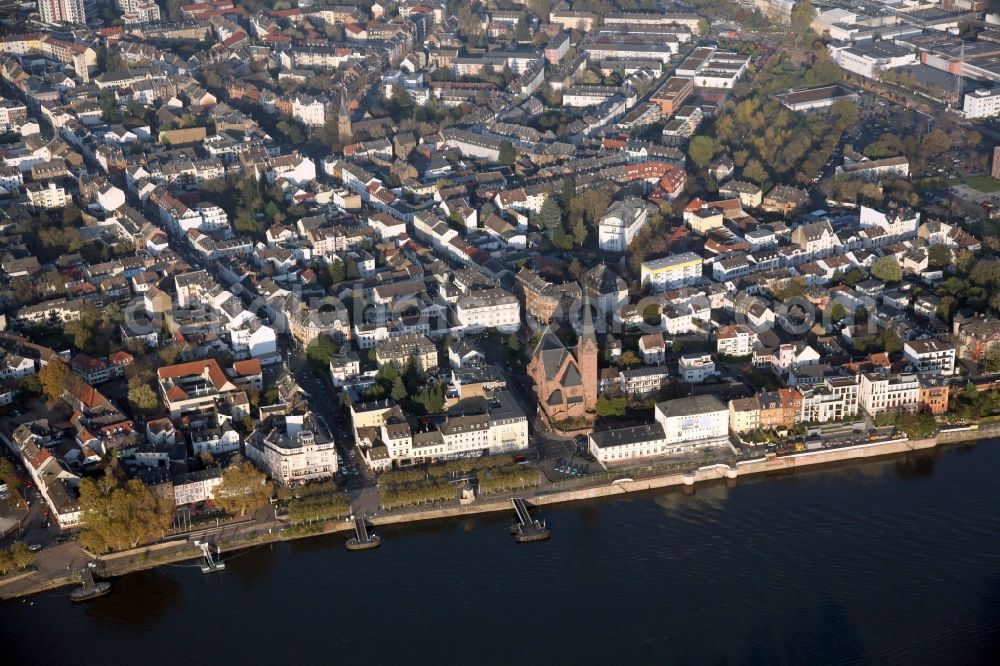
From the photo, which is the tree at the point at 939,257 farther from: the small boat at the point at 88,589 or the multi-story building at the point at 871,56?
the small boat at the point at 88,589

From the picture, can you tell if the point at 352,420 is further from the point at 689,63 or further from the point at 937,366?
the point at 689,63

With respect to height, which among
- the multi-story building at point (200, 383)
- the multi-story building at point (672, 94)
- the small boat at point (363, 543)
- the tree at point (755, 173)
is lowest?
the small boat at point (363, 543)

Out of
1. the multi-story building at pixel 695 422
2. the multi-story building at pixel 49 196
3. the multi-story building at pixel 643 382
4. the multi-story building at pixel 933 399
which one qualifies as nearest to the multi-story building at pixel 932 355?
the multi-story building at pixel 933 399

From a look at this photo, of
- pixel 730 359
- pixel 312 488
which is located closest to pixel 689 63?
pixel 730 359

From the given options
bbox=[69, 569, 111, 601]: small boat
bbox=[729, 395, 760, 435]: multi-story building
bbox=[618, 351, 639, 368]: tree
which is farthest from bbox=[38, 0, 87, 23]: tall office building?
bbox=[729, 395, 760, 435]: multi-story building

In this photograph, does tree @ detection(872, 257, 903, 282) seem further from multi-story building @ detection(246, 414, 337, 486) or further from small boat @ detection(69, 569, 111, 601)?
small boat @ detection(69, 569, 111, 601)

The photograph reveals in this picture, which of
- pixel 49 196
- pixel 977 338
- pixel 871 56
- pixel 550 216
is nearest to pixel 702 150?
pixel 550 216
